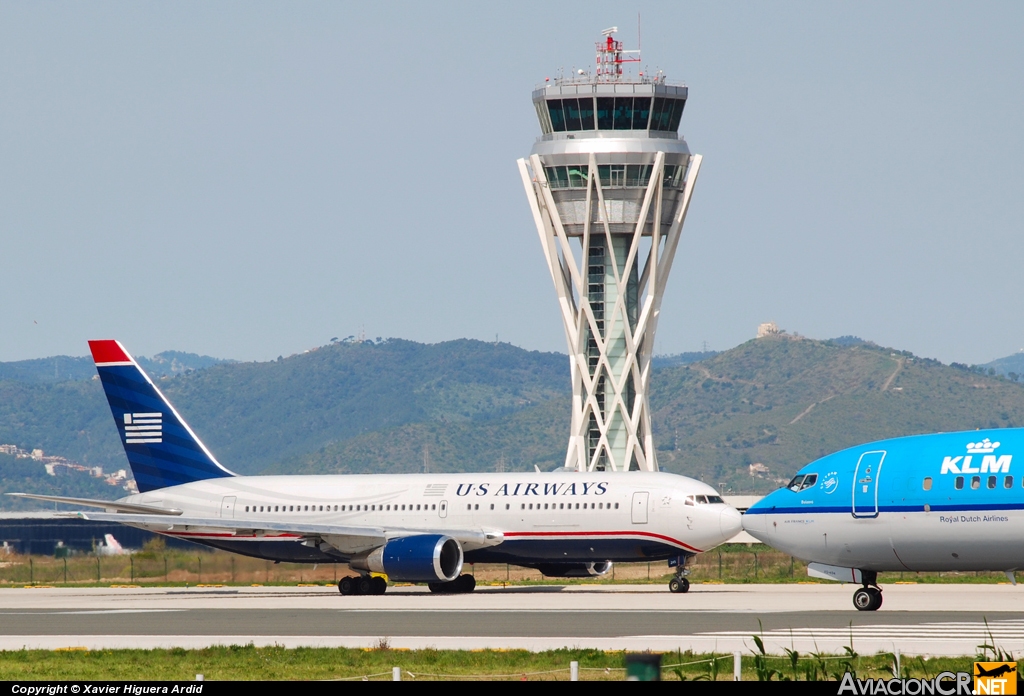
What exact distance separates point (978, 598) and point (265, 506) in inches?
940

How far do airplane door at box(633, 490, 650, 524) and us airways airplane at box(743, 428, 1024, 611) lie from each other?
10.8m

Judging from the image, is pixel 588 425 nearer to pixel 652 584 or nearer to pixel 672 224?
pixel 672 224

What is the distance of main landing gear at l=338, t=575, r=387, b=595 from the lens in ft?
169

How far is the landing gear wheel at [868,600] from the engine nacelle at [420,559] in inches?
604

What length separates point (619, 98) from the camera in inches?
4008

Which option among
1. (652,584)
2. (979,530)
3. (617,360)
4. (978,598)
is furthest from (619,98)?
(979,530)

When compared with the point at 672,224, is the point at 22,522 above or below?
below

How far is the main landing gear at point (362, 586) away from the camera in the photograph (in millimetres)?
51656

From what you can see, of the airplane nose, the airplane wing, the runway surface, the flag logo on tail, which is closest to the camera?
the runway surface

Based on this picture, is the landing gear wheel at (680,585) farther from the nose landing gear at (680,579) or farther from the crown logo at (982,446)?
the crown logo at (982,446)

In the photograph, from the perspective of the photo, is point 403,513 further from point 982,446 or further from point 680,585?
point 982,446

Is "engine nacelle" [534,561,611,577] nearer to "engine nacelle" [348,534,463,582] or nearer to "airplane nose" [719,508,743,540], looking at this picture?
"engine nacelle" [348,534,463,582]

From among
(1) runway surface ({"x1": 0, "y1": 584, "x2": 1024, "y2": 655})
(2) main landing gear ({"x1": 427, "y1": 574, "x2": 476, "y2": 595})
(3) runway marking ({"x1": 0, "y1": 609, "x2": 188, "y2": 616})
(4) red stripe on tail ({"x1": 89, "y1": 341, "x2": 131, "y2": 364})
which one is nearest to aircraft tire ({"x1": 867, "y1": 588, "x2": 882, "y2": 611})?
(1) runway surface ({"x1": 0, "y1": 584, "x2": 1024, "y2": 655})

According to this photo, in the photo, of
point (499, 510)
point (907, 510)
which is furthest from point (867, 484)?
point (499, 510)
